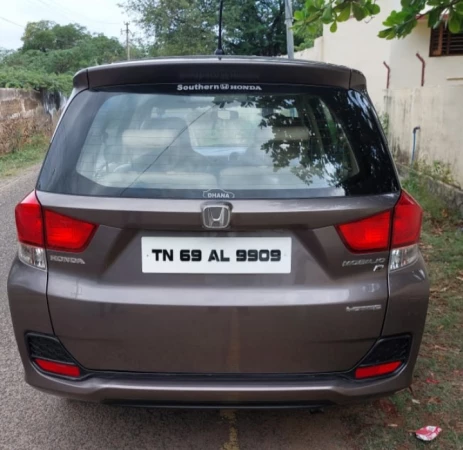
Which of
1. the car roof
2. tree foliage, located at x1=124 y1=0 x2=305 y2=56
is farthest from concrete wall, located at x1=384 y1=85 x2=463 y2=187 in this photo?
tree foliage, located at x1=124 y1=0 x2=305 y2=56

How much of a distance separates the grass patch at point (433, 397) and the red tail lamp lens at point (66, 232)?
161 cm

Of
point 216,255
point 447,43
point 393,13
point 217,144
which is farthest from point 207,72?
point 447,43

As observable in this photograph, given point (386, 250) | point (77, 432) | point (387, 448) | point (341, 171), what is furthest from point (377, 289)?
point (77, 432)

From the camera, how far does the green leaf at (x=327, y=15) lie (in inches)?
172

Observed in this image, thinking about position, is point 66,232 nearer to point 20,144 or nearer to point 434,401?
point 434,401

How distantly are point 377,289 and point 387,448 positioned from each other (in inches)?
34.8

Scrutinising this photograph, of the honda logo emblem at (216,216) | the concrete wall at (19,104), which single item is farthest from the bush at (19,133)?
the honda logo emblem at (216,216)

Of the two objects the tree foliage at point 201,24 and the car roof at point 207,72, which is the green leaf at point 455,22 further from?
the tree foliage at point 201,24

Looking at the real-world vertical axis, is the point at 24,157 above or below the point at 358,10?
below

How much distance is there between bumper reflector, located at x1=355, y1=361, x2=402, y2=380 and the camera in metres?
2.24

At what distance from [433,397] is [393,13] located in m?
3.05

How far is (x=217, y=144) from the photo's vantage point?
2232 millimetres

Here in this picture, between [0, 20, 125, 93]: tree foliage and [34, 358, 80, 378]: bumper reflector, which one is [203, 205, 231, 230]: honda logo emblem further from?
[0, 20, 125, 93]: tree foliage

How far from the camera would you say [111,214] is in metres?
2.06
